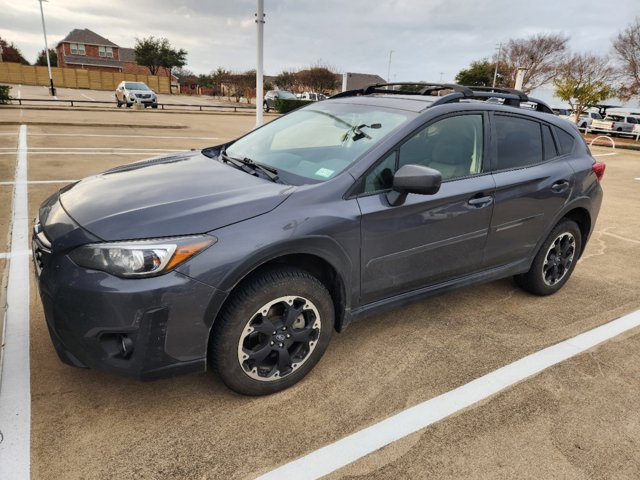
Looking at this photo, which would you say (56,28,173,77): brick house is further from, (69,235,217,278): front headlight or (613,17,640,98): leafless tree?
(69,235,217,278): front headlight

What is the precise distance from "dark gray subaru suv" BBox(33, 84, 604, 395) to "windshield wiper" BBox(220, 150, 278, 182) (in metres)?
0.02

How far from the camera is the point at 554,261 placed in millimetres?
3910

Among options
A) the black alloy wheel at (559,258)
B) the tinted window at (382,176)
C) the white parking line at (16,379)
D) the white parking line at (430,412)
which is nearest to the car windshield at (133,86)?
the white parking line at (16,379)

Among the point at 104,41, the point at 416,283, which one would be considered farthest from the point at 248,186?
the point at 104,41

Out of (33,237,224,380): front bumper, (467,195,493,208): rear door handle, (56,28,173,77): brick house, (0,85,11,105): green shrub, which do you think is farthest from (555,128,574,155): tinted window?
(56,28,173,77): brick house

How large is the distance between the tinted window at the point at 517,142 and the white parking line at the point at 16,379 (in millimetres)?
3270

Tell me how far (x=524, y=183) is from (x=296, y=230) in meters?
1.96

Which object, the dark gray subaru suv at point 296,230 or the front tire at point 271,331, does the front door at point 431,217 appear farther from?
the front tire at point 271,331

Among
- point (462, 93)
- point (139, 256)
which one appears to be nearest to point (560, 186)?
point (462, 93)

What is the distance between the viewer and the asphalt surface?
2113mm

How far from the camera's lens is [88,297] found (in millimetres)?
2041

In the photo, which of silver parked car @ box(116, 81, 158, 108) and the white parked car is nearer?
silver parked car @ box(116, 81, 158, 108)

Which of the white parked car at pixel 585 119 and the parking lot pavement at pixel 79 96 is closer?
the white parked car at pixel 585 119

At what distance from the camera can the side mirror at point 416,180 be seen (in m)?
2.48
